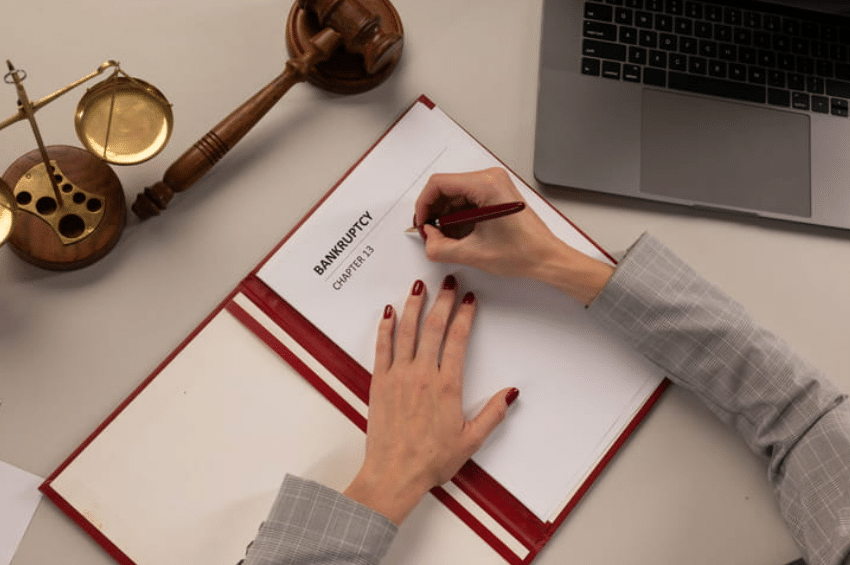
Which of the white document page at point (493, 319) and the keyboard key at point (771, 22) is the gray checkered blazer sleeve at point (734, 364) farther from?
the keyboard key at point (771, 22)

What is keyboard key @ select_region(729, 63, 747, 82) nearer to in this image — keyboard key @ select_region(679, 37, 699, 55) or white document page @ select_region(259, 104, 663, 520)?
keyboard key @ select_region(679, 37, 699, 55)

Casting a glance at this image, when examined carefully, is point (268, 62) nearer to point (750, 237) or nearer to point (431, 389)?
point (431, 389)

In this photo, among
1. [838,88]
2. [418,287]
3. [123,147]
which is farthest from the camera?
[838,88]

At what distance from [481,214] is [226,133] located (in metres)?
0.27

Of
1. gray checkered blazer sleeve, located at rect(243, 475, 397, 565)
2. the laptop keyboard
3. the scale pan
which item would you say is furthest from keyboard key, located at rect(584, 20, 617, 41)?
gray checkered blazer sleeve, located at rect(243, 475, 397, 565)

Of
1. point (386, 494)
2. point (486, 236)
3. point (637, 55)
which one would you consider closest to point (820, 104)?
point (637, 55)

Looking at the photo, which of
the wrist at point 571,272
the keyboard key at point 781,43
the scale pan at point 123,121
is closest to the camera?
the scale pan at point 123,121

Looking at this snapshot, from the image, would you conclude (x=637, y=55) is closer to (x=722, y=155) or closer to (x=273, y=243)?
(x=722, y=155)

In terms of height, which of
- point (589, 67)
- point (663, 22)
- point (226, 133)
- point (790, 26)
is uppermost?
point (790, 26)

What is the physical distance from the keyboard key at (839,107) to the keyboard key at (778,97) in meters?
0.06

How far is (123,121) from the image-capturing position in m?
0.70

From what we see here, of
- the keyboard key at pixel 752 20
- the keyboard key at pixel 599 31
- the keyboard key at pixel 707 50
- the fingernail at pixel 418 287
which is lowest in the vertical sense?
the fingernail at pixel 418 287

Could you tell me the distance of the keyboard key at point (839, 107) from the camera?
896mm

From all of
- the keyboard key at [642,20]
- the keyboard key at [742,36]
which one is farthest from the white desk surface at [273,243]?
the keyboard key at [742,36]
